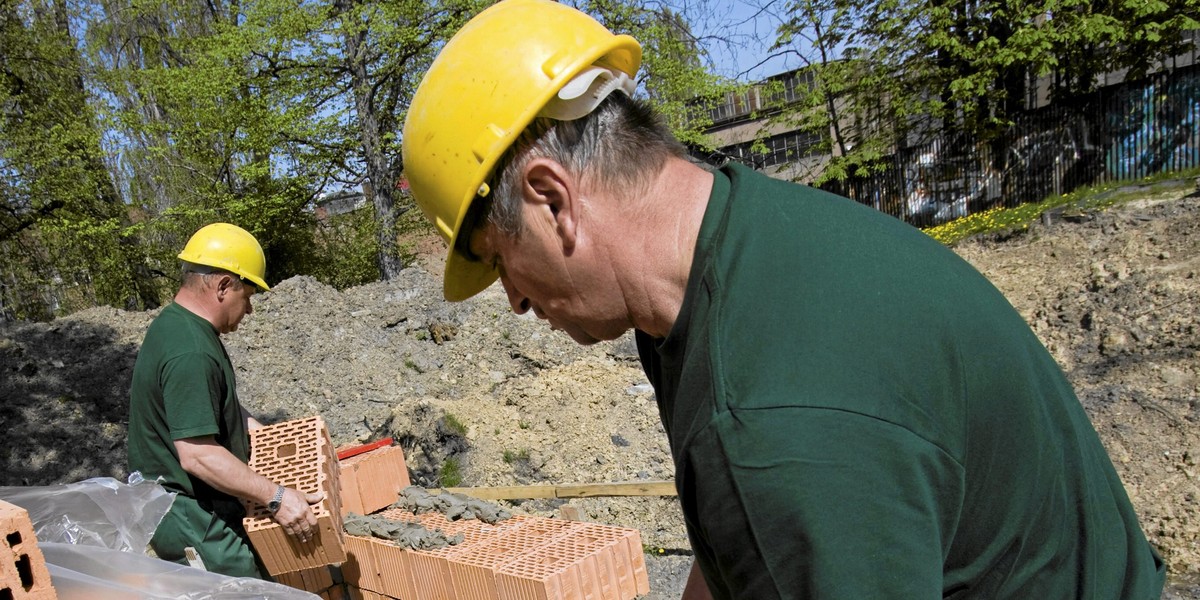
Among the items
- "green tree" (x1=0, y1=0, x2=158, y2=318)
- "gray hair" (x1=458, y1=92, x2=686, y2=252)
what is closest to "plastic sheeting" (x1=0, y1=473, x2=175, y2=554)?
"gray hair" (x1=458, y1=92, x2=686, y2=252)

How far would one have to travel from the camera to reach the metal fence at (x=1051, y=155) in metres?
16.8

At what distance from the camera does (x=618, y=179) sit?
1219 millimetres

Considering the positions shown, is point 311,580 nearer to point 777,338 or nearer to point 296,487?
point 296,487

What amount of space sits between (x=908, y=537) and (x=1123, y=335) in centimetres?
909

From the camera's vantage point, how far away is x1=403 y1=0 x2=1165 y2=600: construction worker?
3.01 feet

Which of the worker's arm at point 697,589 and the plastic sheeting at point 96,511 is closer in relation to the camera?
the worker's arm at point 697,589

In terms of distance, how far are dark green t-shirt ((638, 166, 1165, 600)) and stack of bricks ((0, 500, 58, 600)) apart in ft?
6.05

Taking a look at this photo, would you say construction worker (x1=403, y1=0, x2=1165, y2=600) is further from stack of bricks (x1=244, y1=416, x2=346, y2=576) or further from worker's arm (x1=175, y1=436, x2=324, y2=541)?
stack of bricks (x1=244, y1=416, x2=346, y2=576)

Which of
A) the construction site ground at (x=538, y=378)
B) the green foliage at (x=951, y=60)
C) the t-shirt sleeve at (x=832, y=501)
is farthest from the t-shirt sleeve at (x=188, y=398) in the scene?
the green foliage at (x=951, y=60)

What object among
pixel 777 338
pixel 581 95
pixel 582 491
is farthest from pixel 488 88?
pixel 582 491

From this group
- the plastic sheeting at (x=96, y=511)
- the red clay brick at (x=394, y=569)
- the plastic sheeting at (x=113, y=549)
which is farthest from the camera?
the red clay brick at (x=394, y=569)

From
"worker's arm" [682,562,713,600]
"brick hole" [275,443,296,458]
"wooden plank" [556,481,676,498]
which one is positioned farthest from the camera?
"wooden plank" [556,481,676,498]

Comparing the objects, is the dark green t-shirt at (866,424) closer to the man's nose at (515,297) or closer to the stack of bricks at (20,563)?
the man's nose at (515,297)

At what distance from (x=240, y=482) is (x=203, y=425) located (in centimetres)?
29
